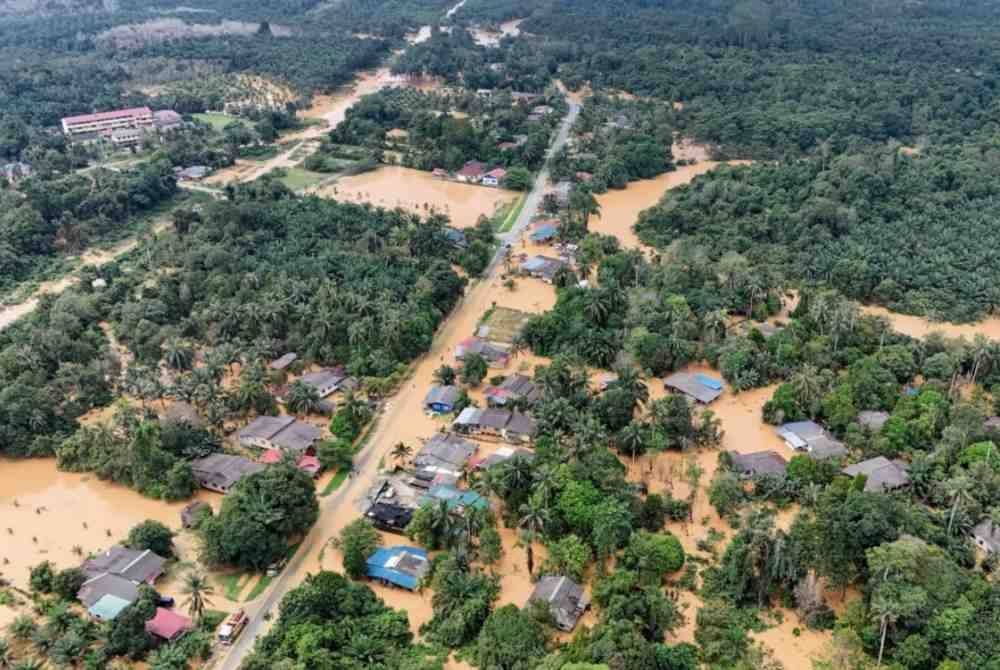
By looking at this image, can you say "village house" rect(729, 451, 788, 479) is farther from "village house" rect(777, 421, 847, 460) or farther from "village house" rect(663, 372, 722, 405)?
"village house" rect(663, 372, 722, 405)

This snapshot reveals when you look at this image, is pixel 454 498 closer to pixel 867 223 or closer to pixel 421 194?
pixel 421 194

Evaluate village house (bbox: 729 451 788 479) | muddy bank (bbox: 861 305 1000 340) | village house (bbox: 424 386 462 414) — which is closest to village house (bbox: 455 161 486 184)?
village house (bbox: 424 386 462 414)

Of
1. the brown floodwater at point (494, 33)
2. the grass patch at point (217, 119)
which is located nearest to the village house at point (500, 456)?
the grass patch at point (217, 119)

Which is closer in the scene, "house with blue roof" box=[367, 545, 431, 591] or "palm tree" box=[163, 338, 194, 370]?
"house with blue roof" box=[367, 545, 431, 591]

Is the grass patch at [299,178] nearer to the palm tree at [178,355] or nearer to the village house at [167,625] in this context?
the palm tree at [178,355]

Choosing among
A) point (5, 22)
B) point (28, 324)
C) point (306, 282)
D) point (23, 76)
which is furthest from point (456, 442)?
point (5, 22)

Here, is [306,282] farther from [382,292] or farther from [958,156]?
[958,156]
